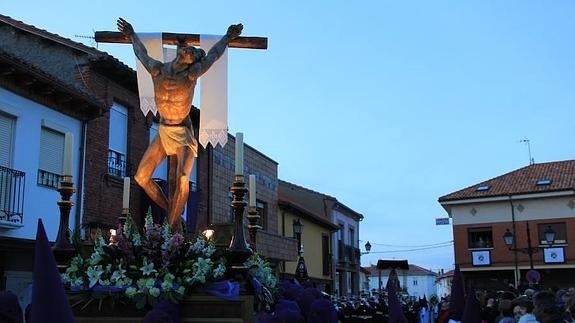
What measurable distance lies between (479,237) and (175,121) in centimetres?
3491

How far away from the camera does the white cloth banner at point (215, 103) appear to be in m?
6.08

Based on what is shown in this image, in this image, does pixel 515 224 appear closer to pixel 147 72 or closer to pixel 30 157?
pixel 30 157

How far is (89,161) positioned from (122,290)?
1128 cm

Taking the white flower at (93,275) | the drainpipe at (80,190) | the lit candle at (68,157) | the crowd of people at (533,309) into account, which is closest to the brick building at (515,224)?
the drainpipe at (80,190)

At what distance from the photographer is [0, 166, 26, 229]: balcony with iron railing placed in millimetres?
13203

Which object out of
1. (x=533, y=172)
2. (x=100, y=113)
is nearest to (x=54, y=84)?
(x=100, y=113)

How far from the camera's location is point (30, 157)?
14203mm

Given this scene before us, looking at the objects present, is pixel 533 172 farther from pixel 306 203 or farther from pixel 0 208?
pixel 0 208

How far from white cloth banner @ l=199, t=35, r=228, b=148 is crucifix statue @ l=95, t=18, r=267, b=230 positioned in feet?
1.20

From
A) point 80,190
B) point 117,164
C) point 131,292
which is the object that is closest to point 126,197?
point 131,292

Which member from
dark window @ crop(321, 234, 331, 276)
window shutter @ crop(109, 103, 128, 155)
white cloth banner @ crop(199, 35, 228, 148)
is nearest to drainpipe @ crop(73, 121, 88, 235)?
window shutter @ crop(109, 103, 128, 155)

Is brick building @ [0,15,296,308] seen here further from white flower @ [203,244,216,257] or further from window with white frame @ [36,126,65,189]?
white flower @ [203,244,216,257]

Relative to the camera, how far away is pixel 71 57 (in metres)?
16.1

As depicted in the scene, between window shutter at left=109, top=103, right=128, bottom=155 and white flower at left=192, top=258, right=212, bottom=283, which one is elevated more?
window shutter at left=109, top=103, right=128, bottom=155
